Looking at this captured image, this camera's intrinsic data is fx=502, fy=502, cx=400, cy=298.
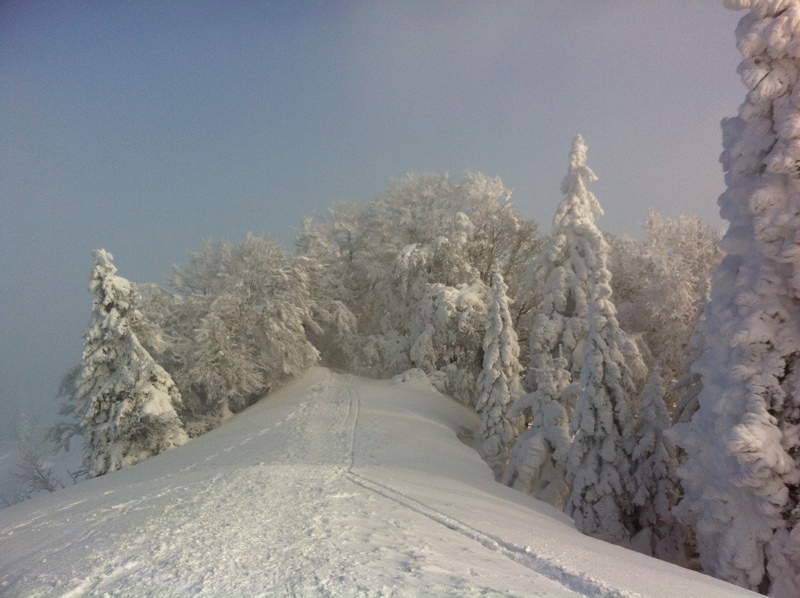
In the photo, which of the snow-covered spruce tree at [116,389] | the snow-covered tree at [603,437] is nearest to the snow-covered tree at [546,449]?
the snow-covered tree at [603,437]

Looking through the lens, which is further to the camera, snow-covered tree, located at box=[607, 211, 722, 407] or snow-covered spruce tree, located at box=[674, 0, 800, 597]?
snow-covered tree, located at box=[607, 211, 722, 407]

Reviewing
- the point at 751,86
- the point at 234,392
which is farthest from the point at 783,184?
the point at 234,392

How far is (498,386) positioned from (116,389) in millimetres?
13837

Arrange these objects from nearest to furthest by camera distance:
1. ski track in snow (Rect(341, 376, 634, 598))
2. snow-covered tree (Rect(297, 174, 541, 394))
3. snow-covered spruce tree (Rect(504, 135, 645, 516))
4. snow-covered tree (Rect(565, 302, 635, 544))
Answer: ski track in snow (Rect(341, 376, 634, 598)) < snow-covered tree (Rect(565, 302, 635, 544)) < snow-covered spruce tree (Rect(504, 135, 645, 516)) < snow-covered tree (Rect(297, 174, 541, 394))

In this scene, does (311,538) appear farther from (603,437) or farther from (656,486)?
(656,486)

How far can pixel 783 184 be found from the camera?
904 cm

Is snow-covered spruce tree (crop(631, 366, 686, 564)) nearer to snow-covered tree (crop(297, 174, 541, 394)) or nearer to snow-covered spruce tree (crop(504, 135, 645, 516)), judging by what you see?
snow-covered spruce tree (crop(504, 135, 645, 516))

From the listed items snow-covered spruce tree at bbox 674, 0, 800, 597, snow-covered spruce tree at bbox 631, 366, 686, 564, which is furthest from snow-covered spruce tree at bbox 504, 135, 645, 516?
snow-covered spruce tree at bbox 674, 0, 800, 597

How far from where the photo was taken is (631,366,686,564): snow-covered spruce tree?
14.0 m

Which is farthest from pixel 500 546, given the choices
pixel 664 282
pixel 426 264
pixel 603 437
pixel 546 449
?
pixel 426 264

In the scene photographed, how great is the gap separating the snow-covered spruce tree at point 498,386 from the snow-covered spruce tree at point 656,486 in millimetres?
5114

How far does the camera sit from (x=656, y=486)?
46.5ft

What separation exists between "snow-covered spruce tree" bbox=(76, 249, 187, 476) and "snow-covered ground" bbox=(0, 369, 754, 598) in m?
4.30

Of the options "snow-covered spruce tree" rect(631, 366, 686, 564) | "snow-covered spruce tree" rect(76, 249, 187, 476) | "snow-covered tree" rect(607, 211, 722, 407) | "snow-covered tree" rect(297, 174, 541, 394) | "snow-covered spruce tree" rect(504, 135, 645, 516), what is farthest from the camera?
"snow-covered tree" rect(297, 174, 541, 394)
